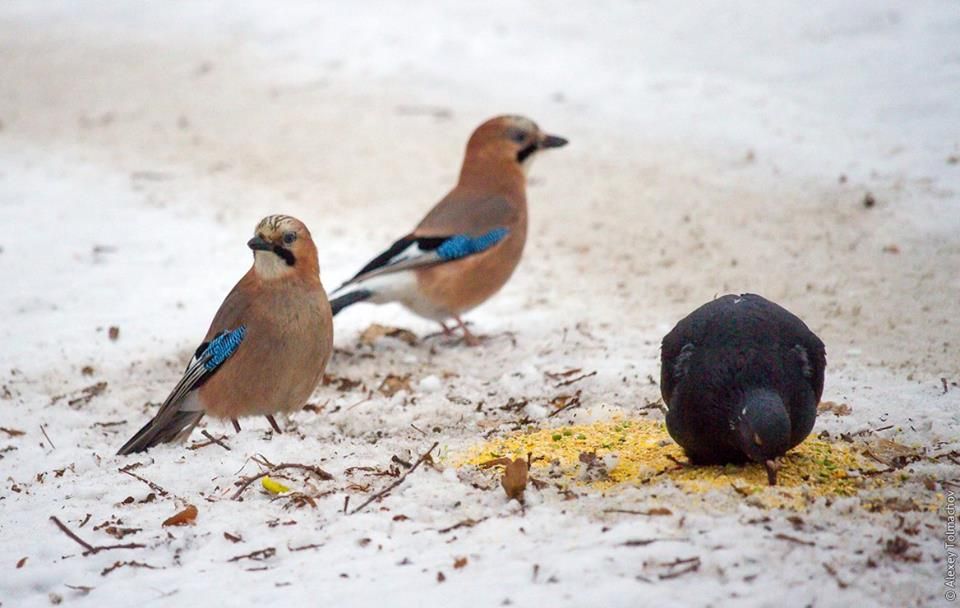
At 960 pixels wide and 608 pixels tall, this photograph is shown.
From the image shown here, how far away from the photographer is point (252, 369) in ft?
16.5

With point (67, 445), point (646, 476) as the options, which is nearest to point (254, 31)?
point (67, 445)

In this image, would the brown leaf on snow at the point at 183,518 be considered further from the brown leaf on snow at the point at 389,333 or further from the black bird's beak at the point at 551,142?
the black bird's beak at the point at 551,142

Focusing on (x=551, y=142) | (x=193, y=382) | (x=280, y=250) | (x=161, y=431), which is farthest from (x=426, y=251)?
(x=161, y=431)

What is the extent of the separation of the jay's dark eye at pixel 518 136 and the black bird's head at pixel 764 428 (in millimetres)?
3936

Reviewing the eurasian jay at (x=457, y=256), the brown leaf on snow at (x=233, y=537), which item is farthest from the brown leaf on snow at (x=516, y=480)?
the eurasian jay at (x=457, y=256)

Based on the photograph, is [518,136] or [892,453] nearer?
[892,453]

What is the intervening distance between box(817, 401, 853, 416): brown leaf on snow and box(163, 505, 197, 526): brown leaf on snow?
2417mm

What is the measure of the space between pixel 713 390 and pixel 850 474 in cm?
52

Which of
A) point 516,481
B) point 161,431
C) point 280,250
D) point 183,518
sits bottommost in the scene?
point 161,431

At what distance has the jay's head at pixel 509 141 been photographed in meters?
7.39

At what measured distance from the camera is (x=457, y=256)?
6.87 metres

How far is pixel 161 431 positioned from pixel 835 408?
274cm

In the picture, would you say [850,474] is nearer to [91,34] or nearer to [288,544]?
[288,544]

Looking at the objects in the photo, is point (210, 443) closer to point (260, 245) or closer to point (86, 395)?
point (260, 245)
